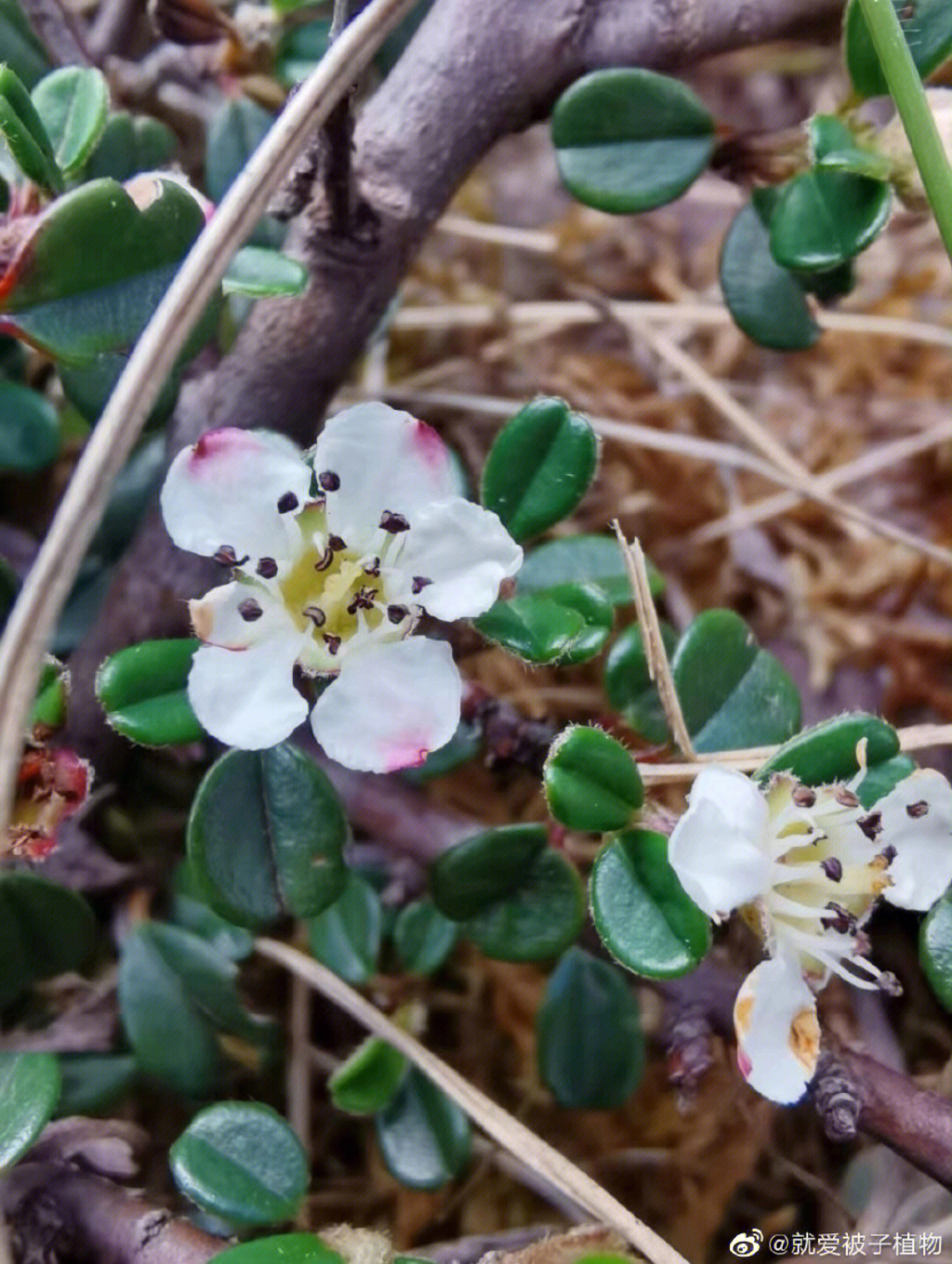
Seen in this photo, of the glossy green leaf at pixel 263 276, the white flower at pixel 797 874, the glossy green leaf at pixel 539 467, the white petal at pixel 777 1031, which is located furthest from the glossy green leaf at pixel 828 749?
the glossy green leaf at pixel 263 276

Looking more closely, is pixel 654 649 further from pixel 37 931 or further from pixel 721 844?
pixel 37 931

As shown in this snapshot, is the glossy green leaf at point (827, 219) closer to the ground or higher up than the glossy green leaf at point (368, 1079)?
higher up

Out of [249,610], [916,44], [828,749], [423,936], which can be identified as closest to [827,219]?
[916,44]

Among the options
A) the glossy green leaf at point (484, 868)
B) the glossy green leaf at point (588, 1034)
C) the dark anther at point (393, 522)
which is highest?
the dark anther at point (393, 522)

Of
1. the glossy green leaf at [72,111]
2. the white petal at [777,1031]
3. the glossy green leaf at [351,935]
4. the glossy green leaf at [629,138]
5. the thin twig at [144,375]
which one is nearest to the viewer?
the thin twig at [144,375]

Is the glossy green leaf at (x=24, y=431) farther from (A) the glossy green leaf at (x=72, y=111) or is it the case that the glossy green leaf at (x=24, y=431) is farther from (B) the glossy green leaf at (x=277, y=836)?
(B) the glossy green leaf at (x=277, y=836)

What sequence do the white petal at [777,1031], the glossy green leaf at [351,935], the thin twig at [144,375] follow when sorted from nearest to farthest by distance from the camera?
the thin twig at [144,375], the white petal at [777,1031], the glossy green leaf at [351,935]

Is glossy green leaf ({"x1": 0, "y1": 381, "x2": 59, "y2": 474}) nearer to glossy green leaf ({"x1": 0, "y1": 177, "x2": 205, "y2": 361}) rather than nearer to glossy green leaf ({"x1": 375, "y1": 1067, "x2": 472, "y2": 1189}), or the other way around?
glossy green leaf ({"x1": 0, "y1": 177, "x2": 205, "y2": 361})
